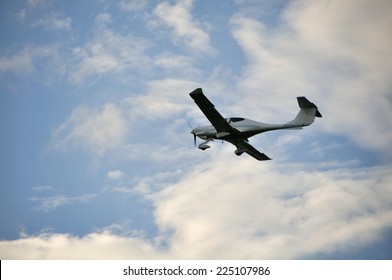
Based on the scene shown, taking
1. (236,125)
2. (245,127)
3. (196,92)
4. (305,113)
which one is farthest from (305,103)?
(196,92)

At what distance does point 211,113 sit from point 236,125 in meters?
2.40

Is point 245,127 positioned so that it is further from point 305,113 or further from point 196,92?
point 196,92

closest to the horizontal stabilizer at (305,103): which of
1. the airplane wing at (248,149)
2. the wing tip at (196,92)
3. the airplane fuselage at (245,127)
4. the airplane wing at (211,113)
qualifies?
the airplane fuselage at (245,127)

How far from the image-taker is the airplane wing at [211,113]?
1368 inches

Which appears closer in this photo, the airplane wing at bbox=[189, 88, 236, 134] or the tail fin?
the airplane wing at bbox=[189, 88, 236, 134]

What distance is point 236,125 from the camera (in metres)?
37.2

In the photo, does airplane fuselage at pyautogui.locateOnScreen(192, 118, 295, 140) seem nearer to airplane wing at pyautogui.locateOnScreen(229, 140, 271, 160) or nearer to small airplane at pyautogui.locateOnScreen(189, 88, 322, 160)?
small airplane at pyautogui.locateOnScreen(189, 88, 322, 160)

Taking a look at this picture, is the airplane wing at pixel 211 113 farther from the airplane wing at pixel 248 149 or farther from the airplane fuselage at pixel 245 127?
the airplane wing at pixel 248 149

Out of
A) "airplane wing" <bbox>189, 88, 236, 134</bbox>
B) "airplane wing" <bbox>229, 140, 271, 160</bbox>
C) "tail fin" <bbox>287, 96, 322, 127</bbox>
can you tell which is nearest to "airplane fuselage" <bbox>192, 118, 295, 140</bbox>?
"airplane wing" <bbox>189, 88, 236, 134</bbox>

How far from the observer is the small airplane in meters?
35.2

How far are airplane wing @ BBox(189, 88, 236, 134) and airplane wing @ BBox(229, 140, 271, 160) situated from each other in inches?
75.9

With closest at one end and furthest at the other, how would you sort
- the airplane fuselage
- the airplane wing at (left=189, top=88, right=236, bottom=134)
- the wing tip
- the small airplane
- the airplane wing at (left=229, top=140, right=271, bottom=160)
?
the wing tip, the airplane wing at (left=189, top=88, right=236, bottom=134), the small airplane, the airplane fuselage, the airplane wing at (left=229, top=140, right=271, bottom=160)
